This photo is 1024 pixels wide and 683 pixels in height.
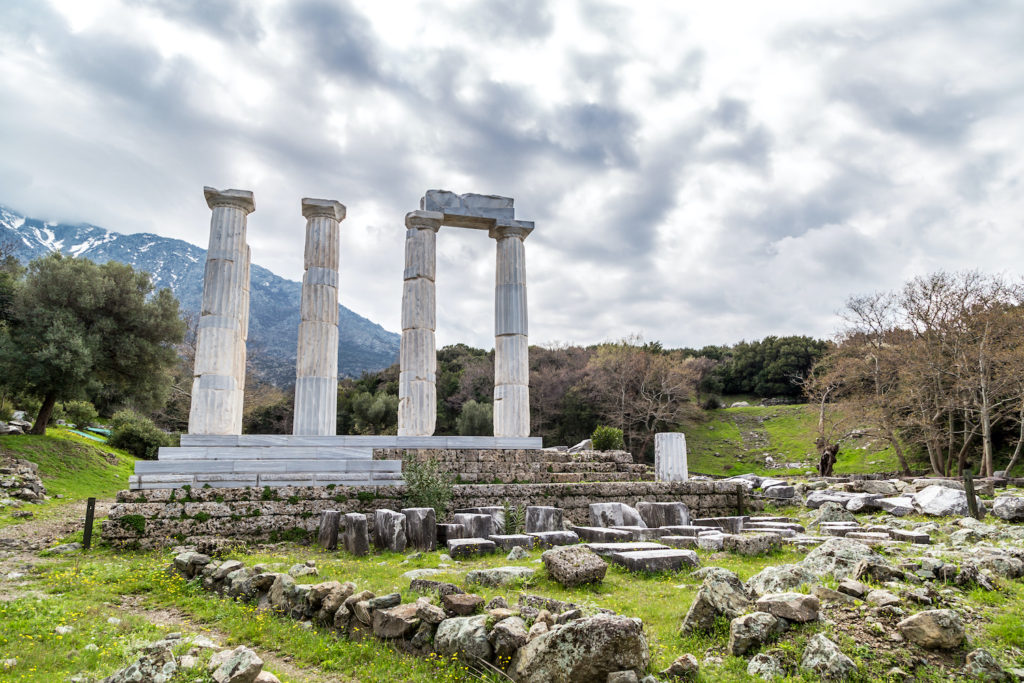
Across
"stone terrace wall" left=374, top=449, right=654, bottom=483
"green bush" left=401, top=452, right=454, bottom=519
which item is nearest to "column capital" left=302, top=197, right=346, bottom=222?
"stone terrace wall" left=374, top=449, right=654, bottom=483

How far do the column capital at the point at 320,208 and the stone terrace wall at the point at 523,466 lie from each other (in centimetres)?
668

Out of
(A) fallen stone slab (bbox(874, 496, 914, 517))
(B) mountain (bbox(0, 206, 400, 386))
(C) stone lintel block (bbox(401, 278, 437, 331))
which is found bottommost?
(A) fallen stone slab (bbox(874, 496, 914, 517))

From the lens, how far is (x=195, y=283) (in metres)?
118

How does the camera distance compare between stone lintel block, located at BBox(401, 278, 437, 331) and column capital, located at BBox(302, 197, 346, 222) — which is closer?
column capital, located at BBox(302, 197, 346, 222)

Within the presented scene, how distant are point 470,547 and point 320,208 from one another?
10760 mm

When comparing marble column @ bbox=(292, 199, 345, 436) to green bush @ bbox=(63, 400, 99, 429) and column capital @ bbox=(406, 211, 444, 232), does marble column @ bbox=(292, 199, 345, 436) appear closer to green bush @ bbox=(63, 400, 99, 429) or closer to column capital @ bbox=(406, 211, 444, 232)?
column capital @ bbox=(406, 211, 444, 232)

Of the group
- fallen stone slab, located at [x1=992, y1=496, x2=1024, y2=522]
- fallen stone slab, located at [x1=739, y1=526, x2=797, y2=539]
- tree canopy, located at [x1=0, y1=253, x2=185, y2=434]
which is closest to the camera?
fallen stone slab, located at [x1=739, y1=526, x2=797, y2=539]

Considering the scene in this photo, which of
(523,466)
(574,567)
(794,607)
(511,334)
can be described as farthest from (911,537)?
(511,334)

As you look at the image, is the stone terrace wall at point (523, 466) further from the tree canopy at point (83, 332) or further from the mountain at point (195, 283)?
the mountain at point (195, 283)

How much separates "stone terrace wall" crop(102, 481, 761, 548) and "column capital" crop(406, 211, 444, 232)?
26.3ft

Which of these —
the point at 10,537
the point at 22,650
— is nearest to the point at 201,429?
the point at 10,537

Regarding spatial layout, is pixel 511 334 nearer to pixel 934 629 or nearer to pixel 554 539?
pixel 554 539

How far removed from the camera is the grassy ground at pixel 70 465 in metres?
19.7

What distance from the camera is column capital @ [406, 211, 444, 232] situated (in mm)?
17562
